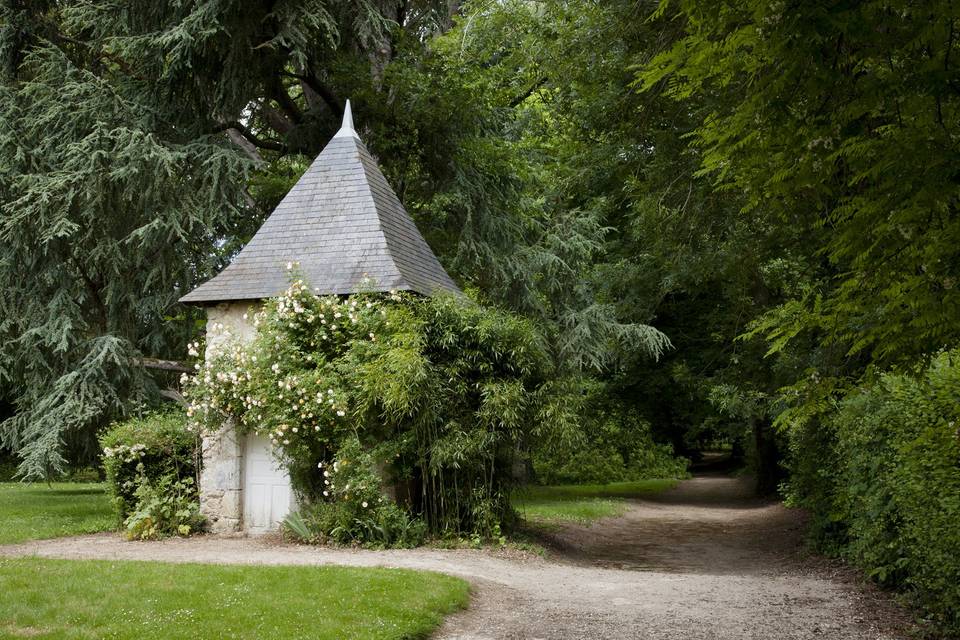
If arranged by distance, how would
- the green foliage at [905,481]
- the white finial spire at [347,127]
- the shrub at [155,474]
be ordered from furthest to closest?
the white finial spire at [347,127] → the shrub at [155,474] → the green foliage at [905,481]

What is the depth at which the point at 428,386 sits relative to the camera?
452 inches

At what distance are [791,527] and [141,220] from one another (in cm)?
1312

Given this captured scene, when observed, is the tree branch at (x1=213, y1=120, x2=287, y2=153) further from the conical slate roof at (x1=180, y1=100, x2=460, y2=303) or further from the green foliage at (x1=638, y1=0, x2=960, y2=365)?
the green foliage at (x1=638, y1=0, x2=960, y2=365)

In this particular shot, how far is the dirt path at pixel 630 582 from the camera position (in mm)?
7363

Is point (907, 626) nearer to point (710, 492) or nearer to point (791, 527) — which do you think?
point (791, 527)

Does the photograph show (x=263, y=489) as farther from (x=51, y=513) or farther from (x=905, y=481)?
(x=905, y=481)

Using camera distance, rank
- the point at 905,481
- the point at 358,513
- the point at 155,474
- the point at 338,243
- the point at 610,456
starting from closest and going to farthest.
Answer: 1. the point at 905,481
2. the point at 358,513
3. the point at 155,474
4. the point at 338,243
5. the point at 610,456

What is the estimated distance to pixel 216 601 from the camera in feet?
24.0

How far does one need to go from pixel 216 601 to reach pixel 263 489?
5.54 m

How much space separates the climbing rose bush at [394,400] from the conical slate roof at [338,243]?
53cm

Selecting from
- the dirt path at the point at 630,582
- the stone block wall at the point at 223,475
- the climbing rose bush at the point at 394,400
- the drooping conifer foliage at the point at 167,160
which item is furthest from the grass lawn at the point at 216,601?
the drooping conifer foliage at the point at 167,160

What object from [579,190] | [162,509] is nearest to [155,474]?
[162,509]

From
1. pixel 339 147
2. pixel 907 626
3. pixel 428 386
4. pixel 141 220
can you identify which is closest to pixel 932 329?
pixel 907 626

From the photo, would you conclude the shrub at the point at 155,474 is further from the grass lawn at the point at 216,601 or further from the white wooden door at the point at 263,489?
the grass lawn at the point at 216,601
